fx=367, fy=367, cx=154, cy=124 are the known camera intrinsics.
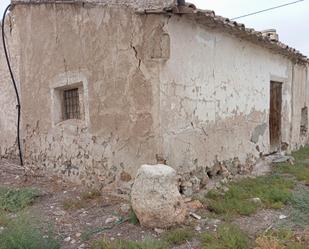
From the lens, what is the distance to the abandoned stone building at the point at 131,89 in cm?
505

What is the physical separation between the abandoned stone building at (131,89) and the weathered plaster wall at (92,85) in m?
0.02

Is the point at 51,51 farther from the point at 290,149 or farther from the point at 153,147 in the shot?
the point at 290,149

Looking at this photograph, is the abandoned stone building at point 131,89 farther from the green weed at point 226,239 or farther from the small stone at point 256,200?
the green weed at point 226,239

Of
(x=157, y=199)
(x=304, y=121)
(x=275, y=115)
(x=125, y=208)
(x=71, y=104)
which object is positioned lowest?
(x=125, y=208)

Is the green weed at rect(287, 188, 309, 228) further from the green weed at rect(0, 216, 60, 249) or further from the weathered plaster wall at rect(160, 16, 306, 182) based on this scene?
the green weed at rect(0, 216, 60, 249)

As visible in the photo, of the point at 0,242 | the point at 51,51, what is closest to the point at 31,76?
the point at 51,51

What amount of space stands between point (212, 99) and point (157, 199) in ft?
7.94

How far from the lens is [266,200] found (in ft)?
17.7

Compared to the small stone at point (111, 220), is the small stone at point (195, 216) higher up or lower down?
higher up

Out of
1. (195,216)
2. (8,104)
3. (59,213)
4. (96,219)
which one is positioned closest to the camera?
(195,216)

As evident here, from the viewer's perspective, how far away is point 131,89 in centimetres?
517

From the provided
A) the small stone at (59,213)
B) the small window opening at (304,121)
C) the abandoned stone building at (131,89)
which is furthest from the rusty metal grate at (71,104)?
the small window opening at (304,121)

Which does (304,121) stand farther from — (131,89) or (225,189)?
(131,89)

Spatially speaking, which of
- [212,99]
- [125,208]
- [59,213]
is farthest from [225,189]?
[59,213]
